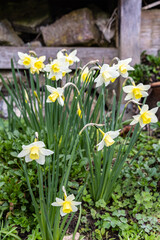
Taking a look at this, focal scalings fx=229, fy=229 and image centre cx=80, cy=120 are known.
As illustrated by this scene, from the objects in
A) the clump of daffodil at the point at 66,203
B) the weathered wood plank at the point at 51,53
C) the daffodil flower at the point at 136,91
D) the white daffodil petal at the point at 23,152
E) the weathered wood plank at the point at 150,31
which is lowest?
the clump of daffodil at the point at 66,203

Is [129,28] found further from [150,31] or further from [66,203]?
[66,203]

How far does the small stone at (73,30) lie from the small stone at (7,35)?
358mm

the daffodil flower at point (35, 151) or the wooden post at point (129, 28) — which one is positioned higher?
the wooden post at point (129, 28)

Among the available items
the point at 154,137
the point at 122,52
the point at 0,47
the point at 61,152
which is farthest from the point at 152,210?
the point at 0,47

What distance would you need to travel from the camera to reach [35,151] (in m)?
0.74

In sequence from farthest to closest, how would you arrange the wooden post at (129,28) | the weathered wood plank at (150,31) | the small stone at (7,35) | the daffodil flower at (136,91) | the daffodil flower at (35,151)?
1. the weathered wood plank at (150,31)
2. the small stone at (7,35)
3. the wooden post at (129,28)
4. the daffodil flower at (136,91)
5. the daffodil flower at (35,151)

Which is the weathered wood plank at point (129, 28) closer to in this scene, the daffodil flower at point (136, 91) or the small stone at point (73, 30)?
the small stone at point (73, 30)

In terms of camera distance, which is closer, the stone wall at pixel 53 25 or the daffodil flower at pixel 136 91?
the daffodil flower at pixel 136 91

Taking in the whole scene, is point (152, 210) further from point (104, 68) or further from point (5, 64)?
point (5, 64)

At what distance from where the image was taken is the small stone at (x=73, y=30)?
9.43 feet

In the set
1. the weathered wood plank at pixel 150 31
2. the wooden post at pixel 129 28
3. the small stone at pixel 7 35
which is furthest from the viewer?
the weathered wood plank at pixel 150 31

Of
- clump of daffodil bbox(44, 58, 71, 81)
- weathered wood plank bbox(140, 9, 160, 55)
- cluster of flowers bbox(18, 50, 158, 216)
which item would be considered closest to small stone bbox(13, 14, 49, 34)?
weathered wood plank bbox(140, 9, 160, 55)

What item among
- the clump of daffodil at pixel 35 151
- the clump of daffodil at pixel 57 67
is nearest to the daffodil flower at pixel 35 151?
the clump of daffodil at pixel 35 151

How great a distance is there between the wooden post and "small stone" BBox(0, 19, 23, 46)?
1.32m
